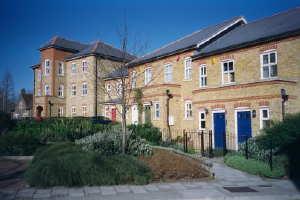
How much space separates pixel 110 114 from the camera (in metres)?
40.2

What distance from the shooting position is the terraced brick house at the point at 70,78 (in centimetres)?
4356

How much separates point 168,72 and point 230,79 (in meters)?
7.61

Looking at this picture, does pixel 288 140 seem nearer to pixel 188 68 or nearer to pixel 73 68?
pixel 188 68

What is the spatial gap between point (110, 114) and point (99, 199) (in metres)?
31.9

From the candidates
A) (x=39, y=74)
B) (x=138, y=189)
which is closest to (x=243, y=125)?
(x=138, y=189)

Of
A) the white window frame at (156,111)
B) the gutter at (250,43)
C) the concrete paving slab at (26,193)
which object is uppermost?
the gutter at (250,43)

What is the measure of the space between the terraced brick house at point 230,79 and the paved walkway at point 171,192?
875 cm

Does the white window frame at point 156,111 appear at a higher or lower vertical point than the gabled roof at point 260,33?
lower

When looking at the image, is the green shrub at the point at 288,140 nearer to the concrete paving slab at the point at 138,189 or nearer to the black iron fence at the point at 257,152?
the black iron fence at the point at 257,152

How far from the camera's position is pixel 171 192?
937cm

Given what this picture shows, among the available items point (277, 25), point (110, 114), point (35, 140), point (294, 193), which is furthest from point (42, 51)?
point (294, 193)

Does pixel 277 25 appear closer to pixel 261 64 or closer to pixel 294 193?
pixel 261 64

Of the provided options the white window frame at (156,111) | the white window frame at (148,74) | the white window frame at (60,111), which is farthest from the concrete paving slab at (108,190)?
the white window frame at (60,111)

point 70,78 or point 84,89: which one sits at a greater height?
point 70,78
